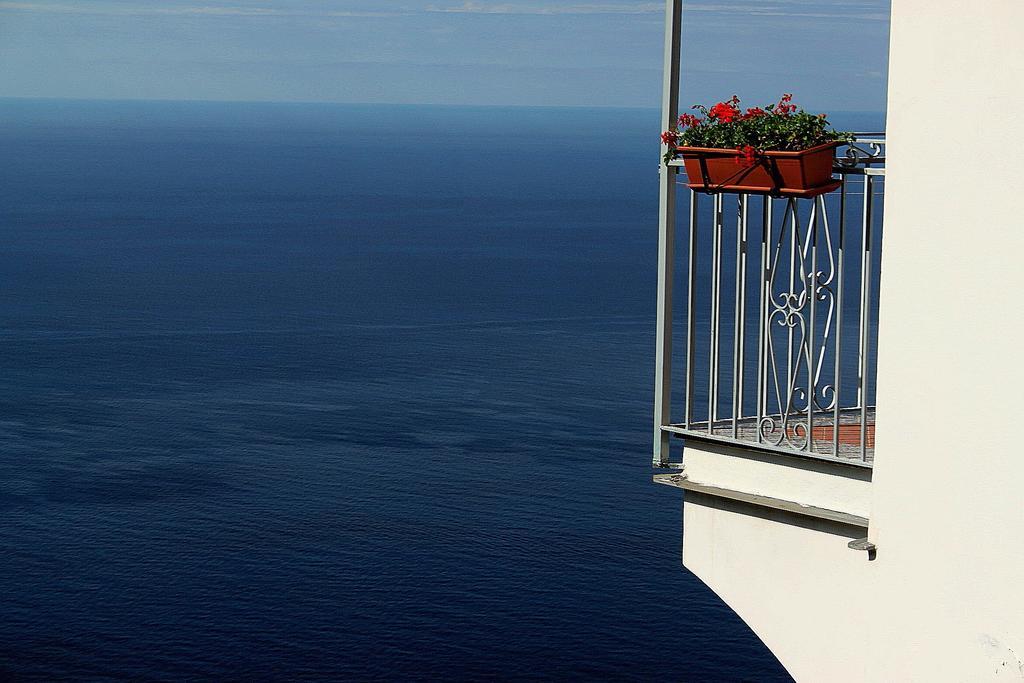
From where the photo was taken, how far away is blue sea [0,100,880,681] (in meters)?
44.1

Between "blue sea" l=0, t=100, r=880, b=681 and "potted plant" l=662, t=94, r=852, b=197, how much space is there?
123 feet

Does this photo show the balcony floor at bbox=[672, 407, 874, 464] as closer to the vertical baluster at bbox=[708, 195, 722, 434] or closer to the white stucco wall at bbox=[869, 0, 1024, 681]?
the vertical baluster at bbox=[708, 195, 722, 434]

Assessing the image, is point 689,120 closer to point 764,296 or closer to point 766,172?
point 766,172

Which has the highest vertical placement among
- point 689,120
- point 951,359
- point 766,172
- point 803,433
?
point 689,120

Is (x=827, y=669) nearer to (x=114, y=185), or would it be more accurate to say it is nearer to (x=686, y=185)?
(x=686, y=185)

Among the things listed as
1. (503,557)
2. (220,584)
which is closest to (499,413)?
(503,557)

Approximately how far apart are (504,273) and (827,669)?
95764 millimetres

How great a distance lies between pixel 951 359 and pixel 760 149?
111cm

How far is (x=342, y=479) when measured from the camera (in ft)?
185

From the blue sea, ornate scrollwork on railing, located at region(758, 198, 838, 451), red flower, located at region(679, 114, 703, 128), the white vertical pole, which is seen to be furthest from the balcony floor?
the blue sea

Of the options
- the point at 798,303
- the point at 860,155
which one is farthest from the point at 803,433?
the point at 860,155

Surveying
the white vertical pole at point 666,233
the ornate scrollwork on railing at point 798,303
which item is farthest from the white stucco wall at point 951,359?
the white vertical pole at point 666,233

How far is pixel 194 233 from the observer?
414 feet

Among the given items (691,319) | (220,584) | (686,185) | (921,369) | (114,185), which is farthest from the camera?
(114,185)
